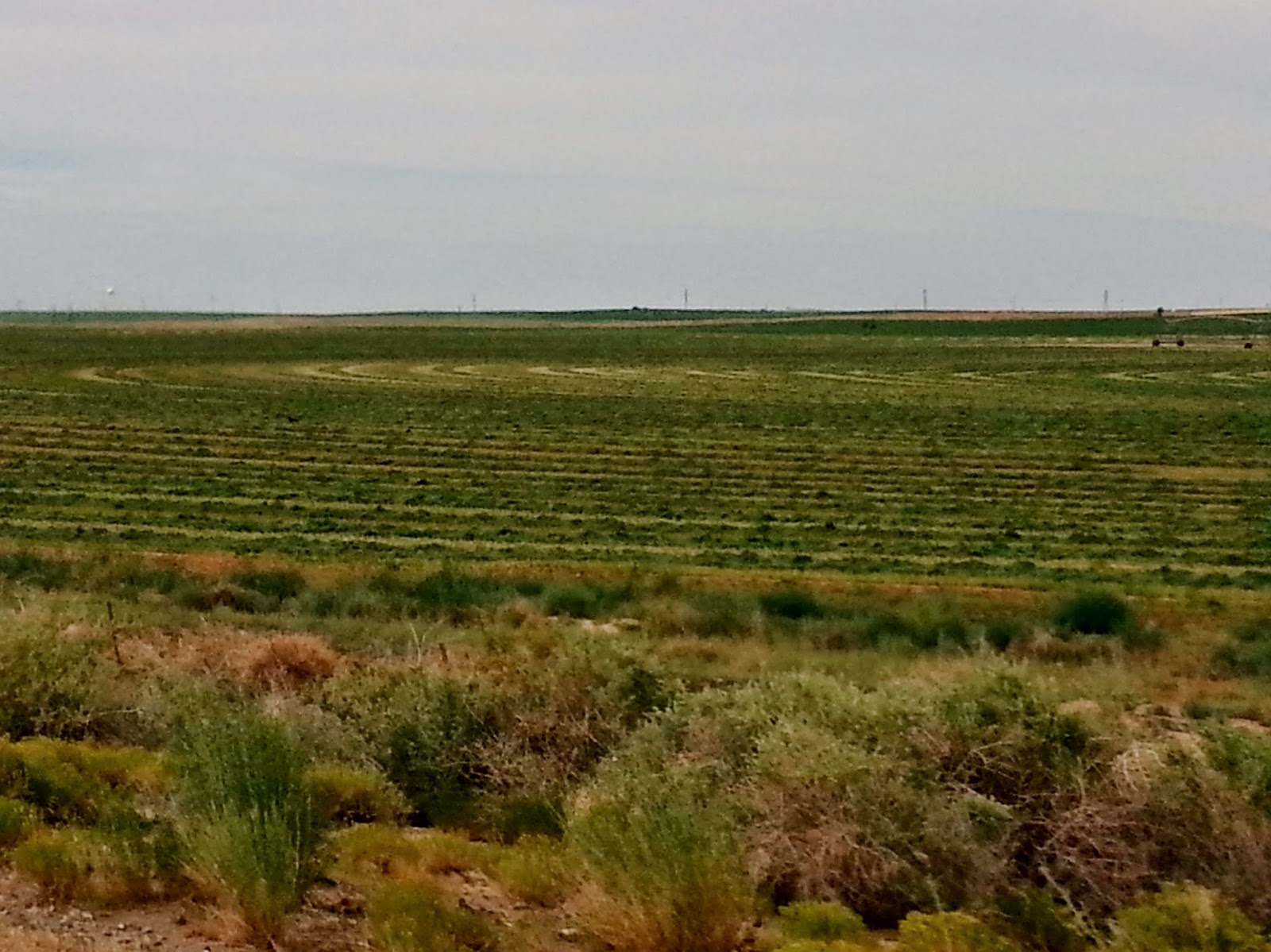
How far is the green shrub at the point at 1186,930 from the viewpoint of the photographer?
7.43 meters

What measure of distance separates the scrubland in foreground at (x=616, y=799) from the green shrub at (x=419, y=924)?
21 millimetres

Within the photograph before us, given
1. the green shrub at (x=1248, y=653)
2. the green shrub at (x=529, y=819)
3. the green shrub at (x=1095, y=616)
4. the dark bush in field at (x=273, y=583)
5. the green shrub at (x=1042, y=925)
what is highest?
the green shrub at (x=1042, y=925)

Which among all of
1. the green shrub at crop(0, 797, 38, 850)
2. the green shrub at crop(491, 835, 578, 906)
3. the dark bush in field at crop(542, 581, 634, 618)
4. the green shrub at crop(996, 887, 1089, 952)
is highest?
the green shrub at crop(0, 797, 38, 850)

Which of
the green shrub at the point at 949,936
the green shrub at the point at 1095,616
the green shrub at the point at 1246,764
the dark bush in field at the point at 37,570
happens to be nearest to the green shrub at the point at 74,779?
the green shrub at the point at 949,936

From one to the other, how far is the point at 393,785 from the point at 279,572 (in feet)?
42.0

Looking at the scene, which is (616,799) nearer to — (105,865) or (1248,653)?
(105,865)

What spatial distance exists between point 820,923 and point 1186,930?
1.90m

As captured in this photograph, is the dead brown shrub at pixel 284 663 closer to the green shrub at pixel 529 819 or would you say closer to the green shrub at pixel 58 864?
the green shrub at pixel 529 819

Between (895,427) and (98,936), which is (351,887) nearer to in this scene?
(98,936)

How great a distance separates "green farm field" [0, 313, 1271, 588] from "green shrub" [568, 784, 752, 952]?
16.5 meters

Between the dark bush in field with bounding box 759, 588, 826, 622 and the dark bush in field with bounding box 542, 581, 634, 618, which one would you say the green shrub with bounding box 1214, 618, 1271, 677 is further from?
the dark bush in field with bounding box 542, 581, 634, 618

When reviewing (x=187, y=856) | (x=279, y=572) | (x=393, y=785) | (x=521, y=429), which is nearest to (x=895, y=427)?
(x=521, y=429)

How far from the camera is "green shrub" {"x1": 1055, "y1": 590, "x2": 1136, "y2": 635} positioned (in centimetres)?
2052

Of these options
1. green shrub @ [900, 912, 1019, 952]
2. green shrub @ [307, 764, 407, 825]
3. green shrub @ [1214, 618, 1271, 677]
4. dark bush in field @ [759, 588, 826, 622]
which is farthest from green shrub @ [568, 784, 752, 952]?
dark bush in field @ [759, 588, 826, 622]
